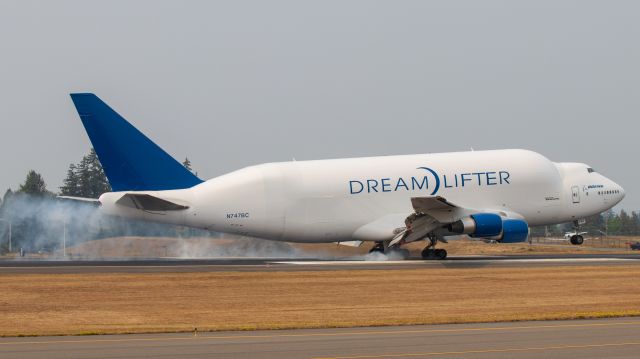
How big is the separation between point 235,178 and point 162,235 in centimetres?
1304

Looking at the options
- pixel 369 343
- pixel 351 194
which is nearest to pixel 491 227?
pixel 351 194

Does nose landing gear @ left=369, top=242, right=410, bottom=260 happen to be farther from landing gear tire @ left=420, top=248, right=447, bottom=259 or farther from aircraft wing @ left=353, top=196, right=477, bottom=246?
landing gear tire @ left=420, top=248, right=447, bottom=259

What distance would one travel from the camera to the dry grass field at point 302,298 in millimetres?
26266

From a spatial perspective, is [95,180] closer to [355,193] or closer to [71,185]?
[71,185]

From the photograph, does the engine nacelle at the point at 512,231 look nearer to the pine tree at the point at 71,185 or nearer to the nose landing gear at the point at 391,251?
the nose landing gear at the point at 391,251

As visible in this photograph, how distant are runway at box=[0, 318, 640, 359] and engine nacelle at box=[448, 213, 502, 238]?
2460 centimetres

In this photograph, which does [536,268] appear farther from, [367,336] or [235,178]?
[367,336]

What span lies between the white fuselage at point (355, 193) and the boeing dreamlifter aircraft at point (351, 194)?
6cm

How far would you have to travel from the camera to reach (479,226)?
49.3m

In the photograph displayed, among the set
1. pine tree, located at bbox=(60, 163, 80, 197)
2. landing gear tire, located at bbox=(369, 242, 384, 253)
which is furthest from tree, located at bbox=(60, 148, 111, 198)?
landing gear tire, located at bbox=(369, 242, 384, 253)

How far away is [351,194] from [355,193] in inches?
9.4

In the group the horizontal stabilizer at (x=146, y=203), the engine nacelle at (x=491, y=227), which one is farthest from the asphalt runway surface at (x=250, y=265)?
the horizontal stabilizer at (x=146, y=203)

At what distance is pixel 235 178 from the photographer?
52.6 metres

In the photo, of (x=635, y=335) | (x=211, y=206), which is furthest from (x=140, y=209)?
(x=635, y=335)
